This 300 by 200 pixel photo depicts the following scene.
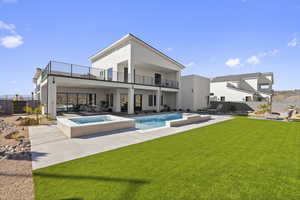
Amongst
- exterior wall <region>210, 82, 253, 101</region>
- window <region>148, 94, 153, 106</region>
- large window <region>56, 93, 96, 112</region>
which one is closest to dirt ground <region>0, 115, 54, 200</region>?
large window <region>56, 93, 96, 112</region>

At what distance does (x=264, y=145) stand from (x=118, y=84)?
1146 cm

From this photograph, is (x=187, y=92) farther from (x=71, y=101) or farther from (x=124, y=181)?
(x=124, y=181)

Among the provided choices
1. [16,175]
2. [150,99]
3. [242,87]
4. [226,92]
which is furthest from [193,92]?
[16,175]

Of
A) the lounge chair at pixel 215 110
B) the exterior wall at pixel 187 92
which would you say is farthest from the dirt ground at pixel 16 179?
the lounge chair at pixel 215 110

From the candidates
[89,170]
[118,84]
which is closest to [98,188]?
[89,170]

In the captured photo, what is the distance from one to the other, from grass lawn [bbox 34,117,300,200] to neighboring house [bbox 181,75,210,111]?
50.8 feet

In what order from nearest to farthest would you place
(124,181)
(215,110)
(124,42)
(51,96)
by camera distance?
(124,181) < (51,96) < (124,42) < (215,110)

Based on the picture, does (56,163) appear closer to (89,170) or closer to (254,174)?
(89,170)

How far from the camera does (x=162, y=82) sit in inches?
779

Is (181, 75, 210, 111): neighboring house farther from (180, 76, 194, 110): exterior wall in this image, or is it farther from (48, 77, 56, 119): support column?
(48, 77, 56, 119): support column

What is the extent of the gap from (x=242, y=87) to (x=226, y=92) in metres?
6.47

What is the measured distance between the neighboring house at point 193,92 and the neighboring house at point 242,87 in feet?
26.9

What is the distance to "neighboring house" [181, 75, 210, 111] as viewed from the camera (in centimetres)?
1980

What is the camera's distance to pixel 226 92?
2684cm
